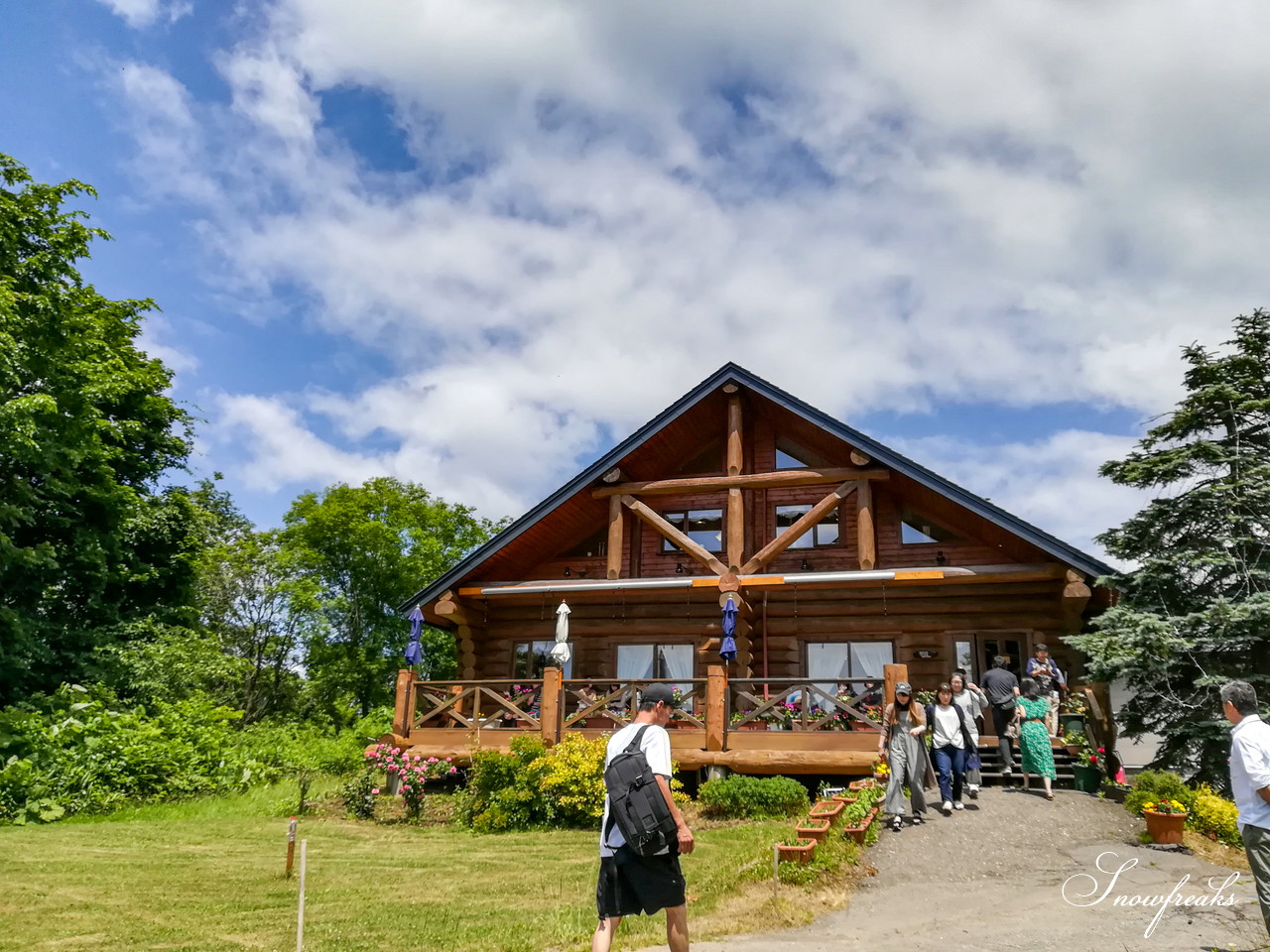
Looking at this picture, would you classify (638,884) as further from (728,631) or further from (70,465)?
(70,465)

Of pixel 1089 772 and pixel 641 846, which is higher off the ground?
pixel 641 846

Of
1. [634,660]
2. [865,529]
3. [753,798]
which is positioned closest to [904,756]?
[753,798]

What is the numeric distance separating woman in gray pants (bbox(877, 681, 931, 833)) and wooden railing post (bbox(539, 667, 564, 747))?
6.39m

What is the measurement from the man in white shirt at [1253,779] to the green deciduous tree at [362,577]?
31.5 m

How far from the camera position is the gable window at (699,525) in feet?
64.3

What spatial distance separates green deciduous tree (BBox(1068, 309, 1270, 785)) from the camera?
41.7 feet

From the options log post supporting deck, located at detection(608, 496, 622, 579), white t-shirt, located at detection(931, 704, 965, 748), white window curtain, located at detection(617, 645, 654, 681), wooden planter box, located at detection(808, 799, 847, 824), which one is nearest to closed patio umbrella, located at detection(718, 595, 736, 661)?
log post supporting deck, located at detection(608, 496, 622, 579)

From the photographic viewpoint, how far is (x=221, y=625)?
116ft

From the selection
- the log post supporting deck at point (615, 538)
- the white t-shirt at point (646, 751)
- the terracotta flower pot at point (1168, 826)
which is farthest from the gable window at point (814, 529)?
the white t-shirt at point (646, 751)

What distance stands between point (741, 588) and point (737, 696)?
2073mm

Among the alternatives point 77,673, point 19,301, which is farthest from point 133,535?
point 19,301

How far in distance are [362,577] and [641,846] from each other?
105 ft

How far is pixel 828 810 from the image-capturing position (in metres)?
9.90

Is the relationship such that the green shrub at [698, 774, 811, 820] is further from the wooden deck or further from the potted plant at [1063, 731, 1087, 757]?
the potted plant at [1063, 731, 1087, 757]
